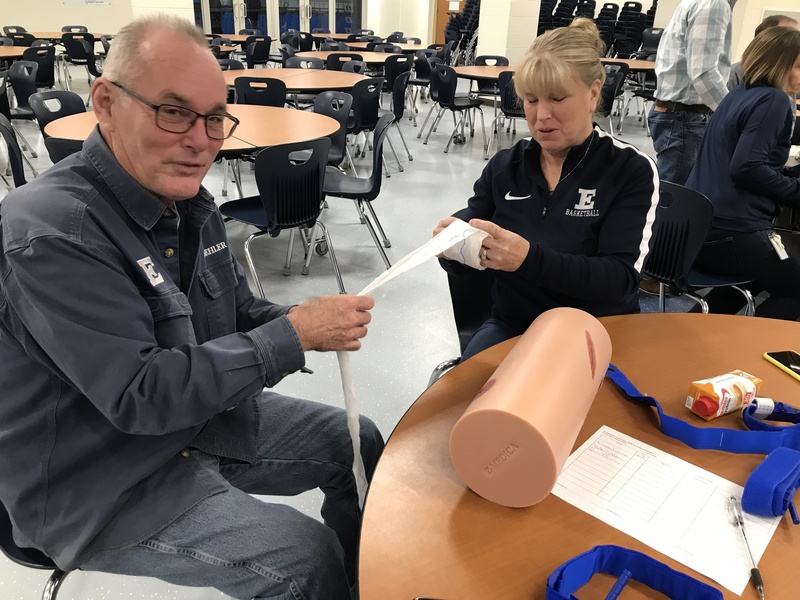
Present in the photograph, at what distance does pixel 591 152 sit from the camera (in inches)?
64.1

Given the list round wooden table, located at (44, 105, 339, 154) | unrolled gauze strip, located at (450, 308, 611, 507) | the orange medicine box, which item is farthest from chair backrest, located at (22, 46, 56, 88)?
the orange medicine box

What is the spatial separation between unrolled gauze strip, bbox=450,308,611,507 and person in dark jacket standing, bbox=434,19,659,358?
53 cm

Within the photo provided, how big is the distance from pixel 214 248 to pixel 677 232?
1819 mm

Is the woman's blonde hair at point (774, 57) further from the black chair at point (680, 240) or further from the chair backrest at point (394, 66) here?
the chair backrest at point (394, 66)

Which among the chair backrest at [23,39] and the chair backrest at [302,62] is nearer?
the chair backrest at [302,62]

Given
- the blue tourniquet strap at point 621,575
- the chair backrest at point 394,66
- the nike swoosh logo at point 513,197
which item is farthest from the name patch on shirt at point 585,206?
the chair backrest at point 394,66

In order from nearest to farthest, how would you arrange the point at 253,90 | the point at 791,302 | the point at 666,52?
the point at 791,302 < the point at 666,52 < the point at 253,90

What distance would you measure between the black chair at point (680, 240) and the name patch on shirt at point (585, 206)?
82cm

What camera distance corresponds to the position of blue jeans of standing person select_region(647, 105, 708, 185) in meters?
3.65

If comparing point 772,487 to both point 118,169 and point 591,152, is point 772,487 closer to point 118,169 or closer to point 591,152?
point 591,152

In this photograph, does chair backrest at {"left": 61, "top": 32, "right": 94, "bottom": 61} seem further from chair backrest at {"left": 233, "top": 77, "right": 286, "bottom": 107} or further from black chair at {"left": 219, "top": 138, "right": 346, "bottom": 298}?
black chair at {"left": 219, "top": 138, "right": 346, "bottom": 298}

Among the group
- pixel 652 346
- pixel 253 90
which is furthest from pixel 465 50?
pixel 652 346

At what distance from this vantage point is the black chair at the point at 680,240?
2.22m

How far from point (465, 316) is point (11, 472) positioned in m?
1.32
